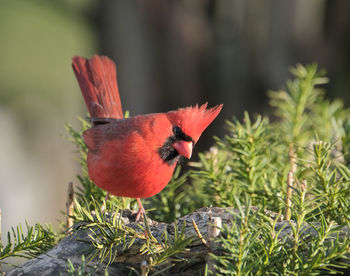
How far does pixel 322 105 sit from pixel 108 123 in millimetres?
584

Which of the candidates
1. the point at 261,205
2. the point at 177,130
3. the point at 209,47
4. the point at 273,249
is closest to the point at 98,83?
the point at 177,130

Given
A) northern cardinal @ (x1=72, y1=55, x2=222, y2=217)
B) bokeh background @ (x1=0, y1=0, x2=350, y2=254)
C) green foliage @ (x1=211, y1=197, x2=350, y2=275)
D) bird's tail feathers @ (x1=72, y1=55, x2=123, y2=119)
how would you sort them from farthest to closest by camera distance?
bokeh background @ (x1=0, y1=0, x2=350, y2=254) → bird's tail feathers @ (x1=72, y1=55, x2=123, y2=119) → northern cardinal @ (x1=72, y1=55, x2=222, y2=217) → green foliage @ (x1=211, y1=197, x2=350, y2=275)

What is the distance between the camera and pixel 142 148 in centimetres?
101


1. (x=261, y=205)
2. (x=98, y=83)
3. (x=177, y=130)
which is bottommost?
(x=261, y=205)

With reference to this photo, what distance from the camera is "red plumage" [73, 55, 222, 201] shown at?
0.94 metres

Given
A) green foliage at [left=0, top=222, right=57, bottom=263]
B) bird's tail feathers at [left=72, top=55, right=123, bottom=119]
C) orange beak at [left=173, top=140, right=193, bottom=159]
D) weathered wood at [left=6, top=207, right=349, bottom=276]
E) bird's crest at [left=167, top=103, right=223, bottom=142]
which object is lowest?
weathered wood at [left=6, top=207, right=349, bottom=276]

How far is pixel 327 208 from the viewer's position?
0.70 metres

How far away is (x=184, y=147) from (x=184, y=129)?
39 millimetres

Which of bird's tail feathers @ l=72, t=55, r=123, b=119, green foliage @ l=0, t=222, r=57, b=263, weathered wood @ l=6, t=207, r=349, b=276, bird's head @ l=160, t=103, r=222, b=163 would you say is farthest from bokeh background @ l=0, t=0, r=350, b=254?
green foliage @ l=0, t=222, r=57, b=263

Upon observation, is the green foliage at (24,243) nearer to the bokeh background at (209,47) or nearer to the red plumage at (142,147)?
the red plumage at (142,147)

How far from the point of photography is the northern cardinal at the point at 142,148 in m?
0.94

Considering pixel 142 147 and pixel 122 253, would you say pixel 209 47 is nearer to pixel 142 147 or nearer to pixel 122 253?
pixel 142 147

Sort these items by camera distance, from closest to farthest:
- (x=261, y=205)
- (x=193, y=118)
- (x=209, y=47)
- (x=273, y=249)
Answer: (x=273, y=249) < (x=261, y=205) < (x=193, y=118) < (x=209, y=47)

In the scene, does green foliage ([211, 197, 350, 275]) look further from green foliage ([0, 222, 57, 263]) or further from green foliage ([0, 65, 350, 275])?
green foliage ([0, 222, 57, 263])
